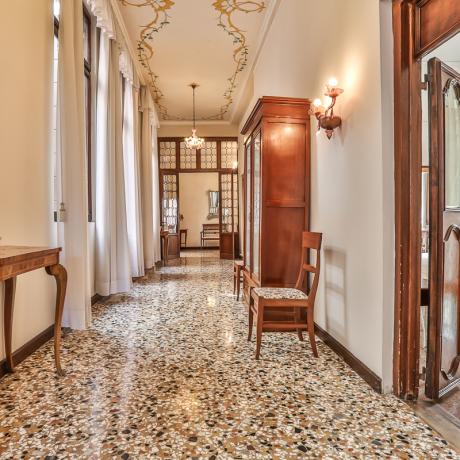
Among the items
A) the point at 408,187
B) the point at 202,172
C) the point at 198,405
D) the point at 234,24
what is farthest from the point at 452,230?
the point at 202,172

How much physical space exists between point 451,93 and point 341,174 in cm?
86

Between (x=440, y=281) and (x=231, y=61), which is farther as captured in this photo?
(x=231, y=61)

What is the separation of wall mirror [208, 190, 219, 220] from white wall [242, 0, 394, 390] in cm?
939

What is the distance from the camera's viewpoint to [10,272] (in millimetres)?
1771

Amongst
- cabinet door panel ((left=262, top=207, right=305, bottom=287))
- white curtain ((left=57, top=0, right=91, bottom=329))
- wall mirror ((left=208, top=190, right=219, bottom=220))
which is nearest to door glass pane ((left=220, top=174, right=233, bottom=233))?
wall mirror ((left=208, top=190, right=219, bottom=220))

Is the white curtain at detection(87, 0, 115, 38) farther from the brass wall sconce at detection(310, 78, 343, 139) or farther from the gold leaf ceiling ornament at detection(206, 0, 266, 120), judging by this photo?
the brass wall sconce at detection(310, 78, 343, 139)

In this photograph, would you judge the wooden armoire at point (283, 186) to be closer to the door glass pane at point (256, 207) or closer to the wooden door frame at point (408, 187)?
the door glass pane at point (256, 207)

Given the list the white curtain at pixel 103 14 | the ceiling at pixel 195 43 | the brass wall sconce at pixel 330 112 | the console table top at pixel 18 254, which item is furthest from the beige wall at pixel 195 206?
the console table top at pixel 18 254

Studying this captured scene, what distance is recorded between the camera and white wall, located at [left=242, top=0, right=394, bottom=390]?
2.11m

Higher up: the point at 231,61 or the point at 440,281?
the point at 231,61

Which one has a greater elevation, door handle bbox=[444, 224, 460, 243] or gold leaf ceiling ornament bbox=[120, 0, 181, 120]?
gold leaf ceiling ornament bbox=[120, 0, 181, 120]

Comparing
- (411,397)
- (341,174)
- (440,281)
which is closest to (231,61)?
(341,174)

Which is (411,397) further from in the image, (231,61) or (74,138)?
(231,61)

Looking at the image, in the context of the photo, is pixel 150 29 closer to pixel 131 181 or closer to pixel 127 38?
pixel 127 38
